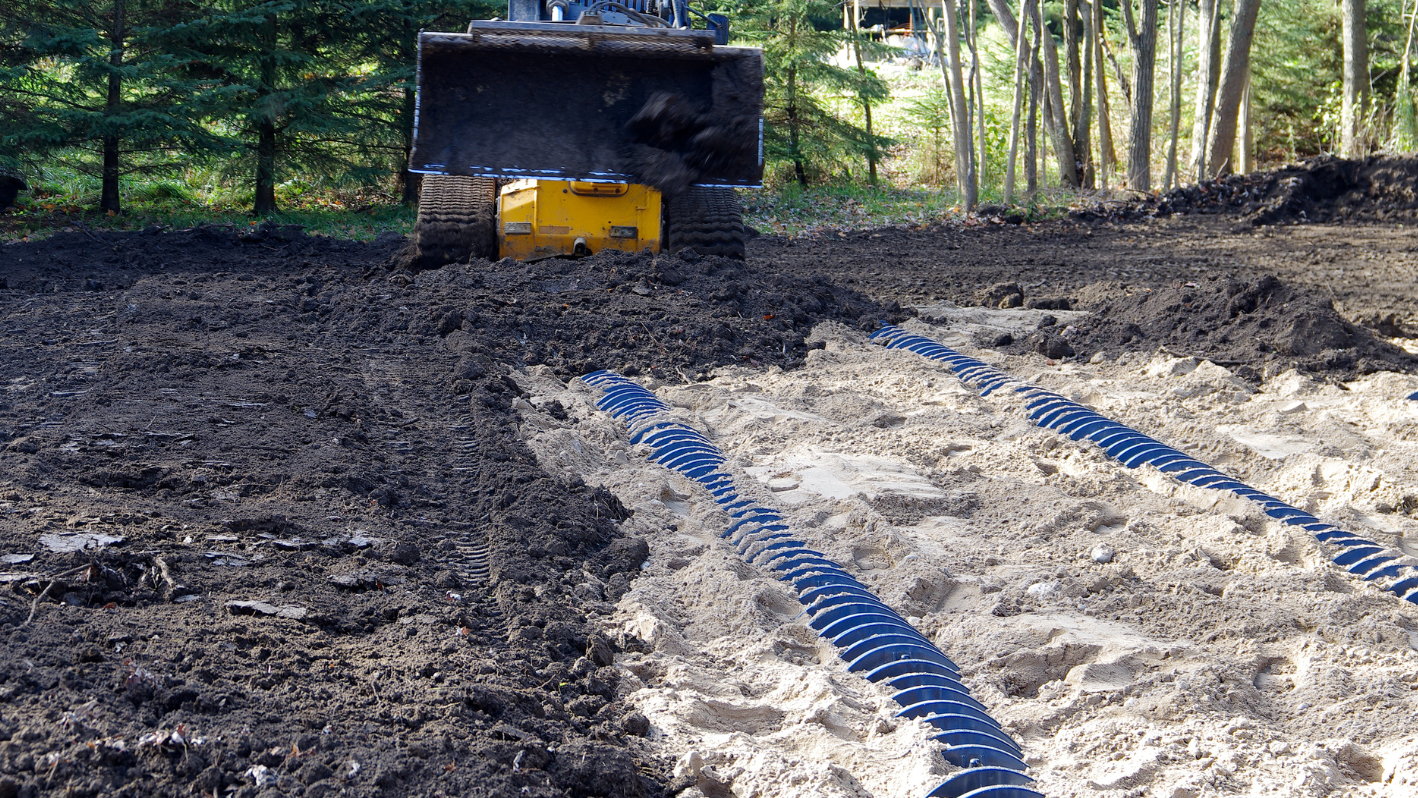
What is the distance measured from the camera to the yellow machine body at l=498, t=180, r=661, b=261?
820cm

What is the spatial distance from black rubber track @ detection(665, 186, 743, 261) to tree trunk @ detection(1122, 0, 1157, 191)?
8596 mm

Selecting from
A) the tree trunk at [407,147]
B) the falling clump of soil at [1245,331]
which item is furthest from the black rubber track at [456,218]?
the tree trunk at [407,147]

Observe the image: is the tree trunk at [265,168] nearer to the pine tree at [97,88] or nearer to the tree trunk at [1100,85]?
the pine tree at [97,88]

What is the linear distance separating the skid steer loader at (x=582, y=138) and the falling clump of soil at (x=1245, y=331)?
8.32 ft

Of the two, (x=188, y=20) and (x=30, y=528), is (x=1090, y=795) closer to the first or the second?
(x=30, y=528)

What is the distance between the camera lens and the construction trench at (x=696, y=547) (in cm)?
255

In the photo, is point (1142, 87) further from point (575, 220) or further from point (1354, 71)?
point (575, 220)

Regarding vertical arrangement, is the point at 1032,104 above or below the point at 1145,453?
above

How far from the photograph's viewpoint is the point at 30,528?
10.5 feet

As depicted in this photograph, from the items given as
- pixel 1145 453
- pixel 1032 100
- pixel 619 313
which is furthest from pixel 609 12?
pixel 1032 100

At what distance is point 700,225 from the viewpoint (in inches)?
334

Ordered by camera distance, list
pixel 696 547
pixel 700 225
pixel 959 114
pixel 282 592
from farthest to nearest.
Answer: pixel 959 114 → pixel 700 225 → pixel 696 547 → pixel 282 592

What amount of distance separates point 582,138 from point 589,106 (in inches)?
9.8

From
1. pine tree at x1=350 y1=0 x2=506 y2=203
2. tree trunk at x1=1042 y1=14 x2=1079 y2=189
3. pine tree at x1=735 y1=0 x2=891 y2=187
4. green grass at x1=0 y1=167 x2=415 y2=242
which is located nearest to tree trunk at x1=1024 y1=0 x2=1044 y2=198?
tree trunk at x1=1042 y1=14 x2=1079 y2=189
